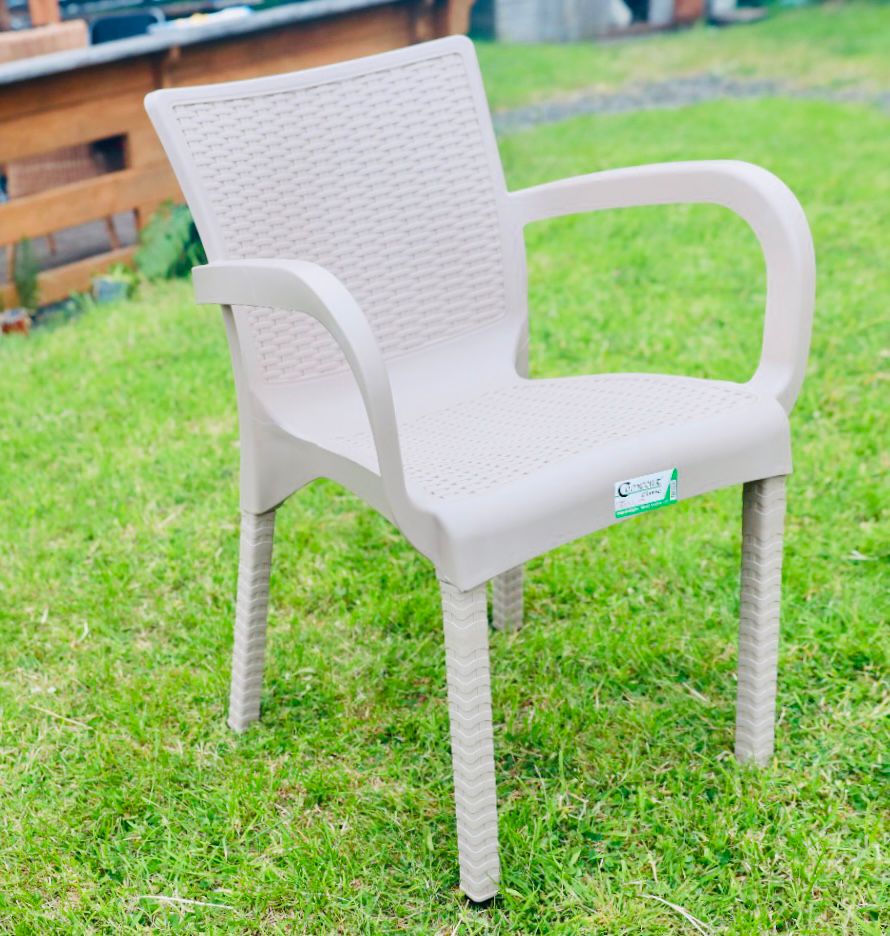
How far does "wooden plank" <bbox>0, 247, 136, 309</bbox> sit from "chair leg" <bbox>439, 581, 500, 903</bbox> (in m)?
3.28

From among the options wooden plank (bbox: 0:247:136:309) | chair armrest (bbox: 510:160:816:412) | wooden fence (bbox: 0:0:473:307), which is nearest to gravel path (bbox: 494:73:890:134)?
wooden fence (bbox: 0:0:473:307)

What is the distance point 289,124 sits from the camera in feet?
5.28

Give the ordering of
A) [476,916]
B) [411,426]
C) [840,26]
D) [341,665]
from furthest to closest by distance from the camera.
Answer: [840,26] → [341,665] → [411,426] → [476,916]

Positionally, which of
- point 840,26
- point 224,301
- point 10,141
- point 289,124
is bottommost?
point 840,26

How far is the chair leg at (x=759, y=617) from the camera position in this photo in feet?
4.75

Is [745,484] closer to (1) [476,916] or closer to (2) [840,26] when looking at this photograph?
(1) [476,916]

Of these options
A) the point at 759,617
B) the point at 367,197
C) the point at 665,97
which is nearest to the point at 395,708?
the point at 759,617

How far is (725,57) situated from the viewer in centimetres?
888

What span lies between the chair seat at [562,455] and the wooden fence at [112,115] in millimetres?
3050

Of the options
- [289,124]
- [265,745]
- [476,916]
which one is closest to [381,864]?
[476,916]

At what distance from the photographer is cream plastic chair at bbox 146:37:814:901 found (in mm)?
1260

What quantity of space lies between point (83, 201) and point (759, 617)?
3.52m

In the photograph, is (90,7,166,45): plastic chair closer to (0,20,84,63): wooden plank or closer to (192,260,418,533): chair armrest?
(0,20,84,63): wooden plank

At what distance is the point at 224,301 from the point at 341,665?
2.40 feet
